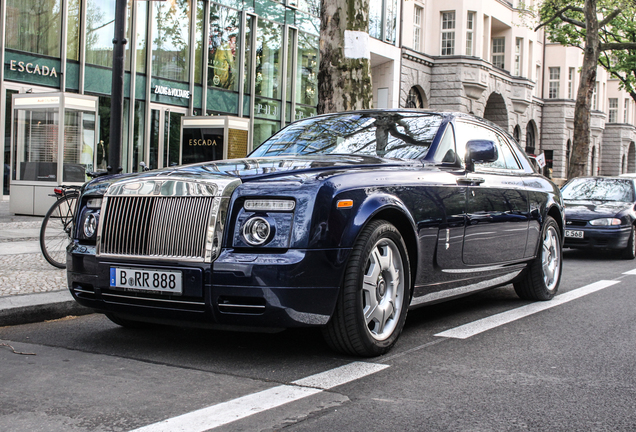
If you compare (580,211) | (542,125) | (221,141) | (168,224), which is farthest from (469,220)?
(542,125)

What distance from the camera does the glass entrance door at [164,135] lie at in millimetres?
21391

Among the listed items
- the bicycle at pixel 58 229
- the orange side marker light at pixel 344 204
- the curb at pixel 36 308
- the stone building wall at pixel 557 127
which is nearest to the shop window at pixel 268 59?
the bicycle at pixel 58 229

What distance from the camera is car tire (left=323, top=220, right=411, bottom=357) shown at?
4180 mm

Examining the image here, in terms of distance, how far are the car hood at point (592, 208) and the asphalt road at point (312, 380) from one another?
22.8ft

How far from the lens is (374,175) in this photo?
4500 mm

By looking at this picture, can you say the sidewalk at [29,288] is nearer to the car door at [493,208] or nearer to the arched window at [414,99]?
the car door at [493,208]

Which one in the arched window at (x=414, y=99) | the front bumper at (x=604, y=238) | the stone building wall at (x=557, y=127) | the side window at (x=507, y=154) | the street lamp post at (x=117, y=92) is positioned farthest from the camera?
the stone building wall at (x=557, y=127)

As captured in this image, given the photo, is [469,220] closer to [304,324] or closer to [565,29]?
[304,324]

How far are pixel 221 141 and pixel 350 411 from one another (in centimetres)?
1518

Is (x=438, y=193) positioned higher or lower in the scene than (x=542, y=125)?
lower

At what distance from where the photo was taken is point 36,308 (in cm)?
563

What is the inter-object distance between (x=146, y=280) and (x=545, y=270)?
4118mm

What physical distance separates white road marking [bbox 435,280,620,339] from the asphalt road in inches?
2.3

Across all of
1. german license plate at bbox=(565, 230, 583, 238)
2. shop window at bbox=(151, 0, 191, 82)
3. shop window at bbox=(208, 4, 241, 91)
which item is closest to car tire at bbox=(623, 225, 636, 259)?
german license plate at bbox=(565, 230, 583, 238)
